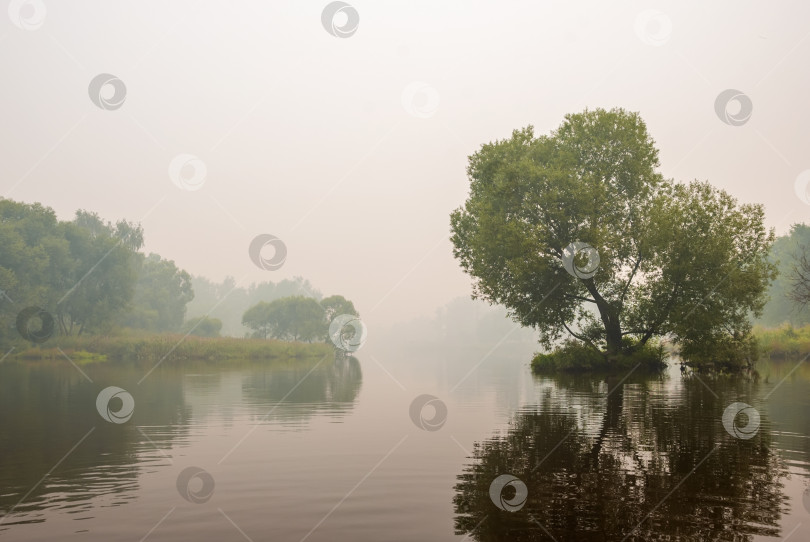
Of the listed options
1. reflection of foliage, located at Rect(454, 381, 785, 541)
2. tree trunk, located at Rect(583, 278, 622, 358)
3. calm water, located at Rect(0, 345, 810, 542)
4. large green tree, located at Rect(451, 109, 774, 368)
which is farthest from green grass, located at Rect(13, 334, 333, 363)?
reflection of foliage, located at Rect(454, 381, 785, 541)

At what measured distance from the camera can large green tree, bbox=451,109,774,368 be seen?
43.5 m

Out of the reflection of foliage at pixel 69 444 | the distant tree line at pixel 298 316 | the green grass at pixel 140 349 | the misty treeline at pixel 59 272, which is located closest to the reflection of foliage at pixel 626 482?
the reflection of foliage at pixel 69 444

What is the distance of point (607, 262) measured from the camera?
4653 centimetres

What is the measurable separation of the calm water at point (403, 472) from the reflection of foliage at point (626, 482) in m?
0.05

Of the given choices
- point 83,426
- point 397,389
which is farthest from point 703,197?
point 83,426

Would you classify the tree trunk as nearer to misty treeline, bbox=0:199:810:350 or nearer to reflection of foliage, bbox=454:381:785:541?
misty treeline, bbox=0:199:810:350

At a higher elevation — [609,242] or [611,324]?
[609,242]

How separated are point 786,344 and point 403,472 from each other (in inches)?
2596

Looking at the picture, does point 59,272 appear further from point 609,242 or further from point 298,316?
point 609,242

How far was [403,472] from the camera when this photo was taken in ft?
43.6

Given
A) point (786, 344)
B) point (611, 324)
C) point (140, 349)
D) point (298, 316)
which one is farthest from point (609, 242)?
point (298, 316)

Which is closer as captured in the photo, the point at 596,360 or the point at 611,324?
the point at 611,324

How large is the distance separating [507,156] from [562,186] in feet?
21.6

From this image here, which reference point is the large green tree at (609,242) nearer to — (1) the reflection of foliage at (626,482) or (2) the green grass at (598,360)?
(2) the green grass at (598,360)
